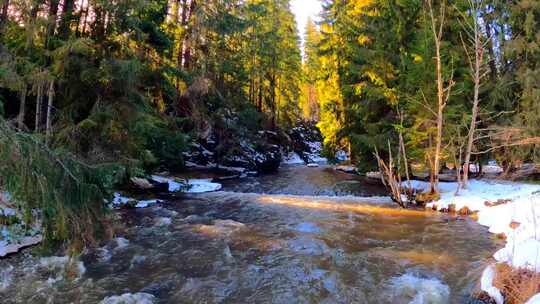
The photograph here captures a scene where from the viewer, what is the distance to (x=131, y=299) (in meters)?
6.45

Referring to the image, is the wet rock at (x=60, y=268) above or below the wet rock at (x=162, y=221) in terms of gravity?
below

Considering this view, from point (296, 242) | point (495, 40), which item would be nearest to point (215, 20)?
point (495, 40)

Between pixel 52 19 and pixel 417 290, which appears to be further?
pixel 52 19

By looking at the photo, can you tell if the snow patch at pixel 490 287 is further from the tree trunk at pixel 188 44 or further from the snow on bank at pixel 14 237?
the tree trunk at pixel 188 44

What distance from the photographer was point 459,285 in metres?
7.14

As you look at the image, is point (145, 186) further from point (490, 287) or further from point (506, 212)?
point (490, 287)

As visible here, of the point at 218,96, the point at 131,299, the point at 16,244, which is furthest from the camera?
the point at 218,96

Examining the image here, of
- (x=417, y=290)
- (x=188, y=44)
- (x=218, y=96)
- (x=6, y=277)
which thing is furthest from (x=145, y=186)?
(x=417, y=290)

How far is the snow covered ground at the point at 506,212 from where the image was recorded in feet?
21.2

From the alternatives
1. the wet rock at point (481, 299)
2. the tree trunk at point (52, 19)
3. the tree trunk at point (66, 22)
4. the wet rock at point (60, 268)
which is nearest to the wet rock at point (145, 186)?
the tree trunk at point (66, 22)

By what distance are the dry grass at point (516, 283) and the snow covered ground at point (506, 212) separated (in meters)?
0.11

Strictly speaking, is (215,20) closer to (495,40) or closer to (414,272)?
(495,40)

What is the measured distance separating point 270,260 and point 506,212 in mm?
7193

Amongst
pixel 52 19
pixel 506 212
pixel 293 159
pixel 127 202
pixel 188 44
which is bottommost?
pixel 127 202
